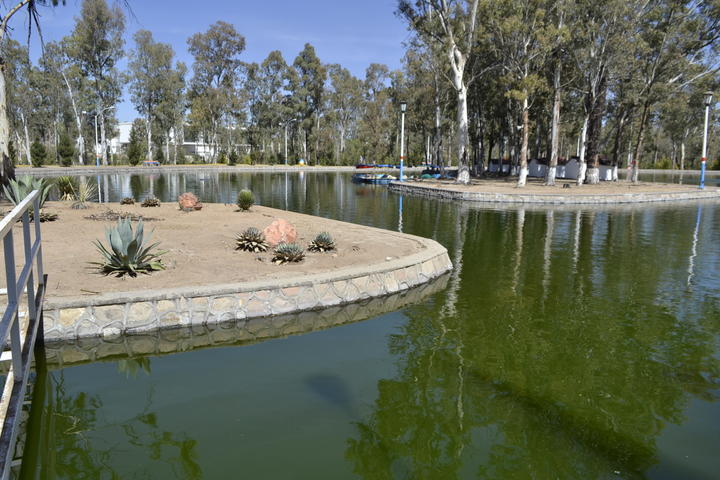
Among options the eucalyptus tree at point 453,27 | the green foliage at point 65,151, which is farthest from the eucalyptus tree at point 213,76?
the eucalyptus tree at point 453,27

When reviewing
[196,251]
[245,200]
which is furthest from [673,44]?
[196,251]

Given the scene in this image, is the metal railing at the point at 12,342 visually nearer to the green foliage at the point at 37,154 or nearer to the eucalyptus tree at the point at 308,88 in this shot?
the green foliage at the point at 37,154

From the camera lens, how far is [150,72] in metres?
69.3

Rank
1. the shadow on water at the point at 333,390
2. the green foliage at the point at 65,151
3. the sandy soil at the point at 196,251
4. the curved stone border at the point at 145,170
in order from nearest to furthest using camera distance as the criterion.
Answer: the shadow on water at the point at 333,390, the sandy soil at the point at 196,251, the curved stone border at the point at 145,170, the green foliage at the point at 65,151

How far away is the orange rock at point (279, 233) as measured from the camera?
11.1 m

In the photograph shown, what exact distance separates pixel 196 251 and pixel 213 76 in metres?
70.0

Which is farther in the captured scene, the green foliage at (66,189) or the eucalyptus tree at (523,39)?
the eucalyptus tree at (523,39)

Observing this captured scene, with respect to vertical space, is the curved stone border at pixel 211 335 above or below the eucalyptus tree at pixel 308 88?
below

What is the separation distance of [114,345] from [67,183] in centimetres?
1565

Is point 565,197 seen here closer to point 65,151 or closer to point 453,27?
point 453,27

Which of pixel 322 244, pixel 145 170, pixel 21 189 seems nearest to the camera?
pixel 322 244

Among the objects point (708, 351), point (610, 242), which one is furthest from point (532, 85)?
point (708, 351)

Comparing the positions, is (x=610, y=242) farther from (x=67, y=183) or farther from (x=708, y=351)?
(x=67, y=183)

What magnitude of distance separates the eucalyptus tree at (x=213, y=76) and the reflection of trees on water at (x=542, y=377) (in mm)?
66351
